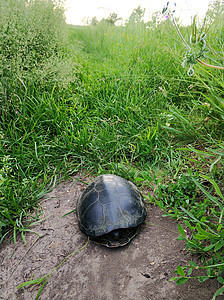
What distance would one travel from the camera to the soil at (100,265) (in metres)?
1.41

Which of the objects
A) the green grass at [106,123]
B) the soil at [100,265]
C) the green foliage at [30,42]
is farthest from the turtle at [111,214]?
the green foliage at [30,42]

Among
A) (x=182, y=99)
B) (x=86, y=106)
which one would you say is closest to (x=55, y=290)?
(x=86, y=106)

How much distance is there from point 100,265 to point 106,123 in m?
1.68

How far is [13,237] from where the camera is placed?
1.89 meters

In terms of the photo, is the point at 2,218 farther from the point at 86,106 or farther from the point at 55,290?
the point at 86,106

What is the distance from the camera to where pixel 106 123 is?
109 inches

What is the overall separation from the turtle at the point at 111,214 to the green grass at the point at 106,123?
215 mm

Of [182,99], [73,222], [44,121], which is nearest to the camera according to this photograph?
[73,222]

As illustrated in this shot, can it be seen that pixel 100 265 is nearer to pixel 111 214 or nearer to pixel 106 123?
pixel 111 214

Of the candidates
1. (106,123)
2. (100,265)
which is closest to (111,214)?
(100,265)

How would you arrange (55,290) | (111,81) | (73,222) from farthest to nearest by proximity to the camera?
1. (111,81)
2. (73,222)
3. (55,290)

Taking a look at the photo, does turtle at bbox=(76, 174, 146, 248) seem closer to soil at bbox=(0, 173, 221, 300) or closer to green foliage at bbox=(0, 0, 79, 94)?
soil at bbox=(0, 173, 221, 300)

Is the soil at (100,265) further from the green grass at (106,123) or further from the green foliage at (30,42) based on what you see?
the green foliage at (30,42)

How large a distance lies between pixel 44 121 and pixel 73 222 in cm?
134
